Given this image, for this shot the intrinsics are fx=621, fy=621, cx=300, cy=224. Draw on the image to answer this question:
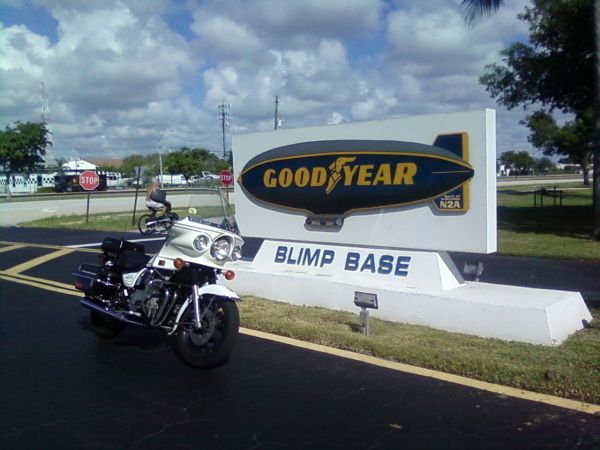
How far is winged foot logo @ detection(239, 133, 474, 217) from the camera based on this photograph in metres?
7.19

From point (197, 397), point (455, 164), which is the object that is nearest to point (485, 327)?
point (455, 164)

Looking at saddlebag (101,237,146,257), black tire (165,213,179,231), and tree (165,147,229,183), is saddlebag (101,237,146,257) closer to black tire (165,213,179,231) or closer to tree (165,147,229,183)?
black tire (165,213,179,231)

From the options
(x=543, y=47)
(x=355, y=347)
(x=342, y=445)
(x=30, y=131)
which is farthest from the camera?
(x=30, y=131)

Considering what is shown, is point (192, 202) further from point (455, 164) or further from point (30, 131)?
point (30, 131)

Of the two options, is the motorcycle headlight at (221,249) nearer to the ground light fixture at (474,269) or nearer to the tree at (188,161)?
the ground light fixture at (474,269)

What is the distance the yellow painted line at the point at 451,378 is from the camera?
15.4 ft

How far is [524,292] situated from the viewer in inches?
270

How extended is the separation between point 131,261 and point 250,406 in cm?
237

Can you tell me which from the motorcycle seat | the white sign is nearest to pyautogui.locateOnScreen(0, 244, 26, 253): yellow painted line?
the white sign

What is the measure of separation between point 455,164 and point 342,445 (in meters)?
3.88

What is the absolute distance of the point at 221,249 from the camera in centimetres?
584

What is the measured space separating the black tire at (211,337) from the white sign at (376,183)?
277cm

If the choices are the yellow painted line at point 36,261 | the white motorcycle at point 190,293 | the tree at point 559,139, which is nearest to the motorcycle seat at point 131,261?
the white motorcycle at point 190,293

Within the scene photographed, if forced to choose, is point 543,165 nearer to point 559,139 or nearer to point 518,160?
point 518,160
